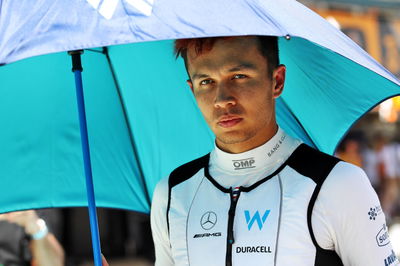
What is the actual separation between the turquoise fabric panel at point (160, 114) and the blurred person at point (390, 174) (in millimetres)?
8962

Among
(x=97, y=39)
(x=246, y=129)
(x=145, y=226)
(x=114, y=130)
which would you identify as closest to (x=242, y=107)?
(x=246, y=129)

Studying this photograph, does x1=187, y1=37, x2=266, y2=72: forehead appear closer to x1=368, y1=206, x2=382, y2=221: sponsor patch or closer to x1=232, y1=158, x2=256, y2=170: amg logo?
x1=232, y1=158, x2=256, y2=170: amg logo

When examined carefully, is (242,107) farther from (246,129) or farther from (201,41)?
(201,41)

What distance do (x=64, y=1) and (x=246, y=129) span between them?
27.9 inches

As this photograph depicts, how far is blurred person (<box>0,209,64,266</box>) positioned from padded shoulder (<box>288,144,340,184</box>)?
7.67 ft

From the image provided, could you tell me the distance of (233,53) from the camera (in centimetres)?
228

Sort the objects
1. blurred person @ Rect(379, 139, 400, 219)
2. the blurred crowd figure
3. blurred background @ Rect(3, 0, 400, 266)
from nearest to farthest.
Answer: blurred background @ Rect(3, 0, 400, 266) → the blurred crowd figure → blurred person @ Rect(379, 139, 400, 219)

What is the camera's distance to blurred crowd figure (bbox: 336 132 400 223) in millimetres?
11289

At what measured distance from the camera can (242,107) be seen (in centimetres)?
224

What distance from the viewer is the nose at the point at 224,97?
7.32 ft

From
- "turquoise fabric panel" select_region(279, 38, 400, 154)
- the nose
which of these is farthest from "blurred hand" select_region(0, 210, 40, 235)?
the nose

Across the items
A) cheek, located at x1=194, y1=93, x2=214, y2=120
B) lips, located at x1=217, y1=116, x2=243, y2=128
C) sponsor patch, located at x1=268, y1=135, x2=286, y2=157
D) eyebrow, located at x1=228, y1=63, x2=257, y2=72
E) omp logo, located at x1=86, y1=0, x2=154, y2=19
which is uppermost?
omp logo, located at x1=86, y1=0, x2=154, y2=19

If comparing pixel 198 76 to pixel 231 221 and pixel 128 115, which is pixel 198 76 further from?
pixel 128 115

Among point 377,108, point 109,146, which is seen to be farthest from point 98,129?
point 377,108
